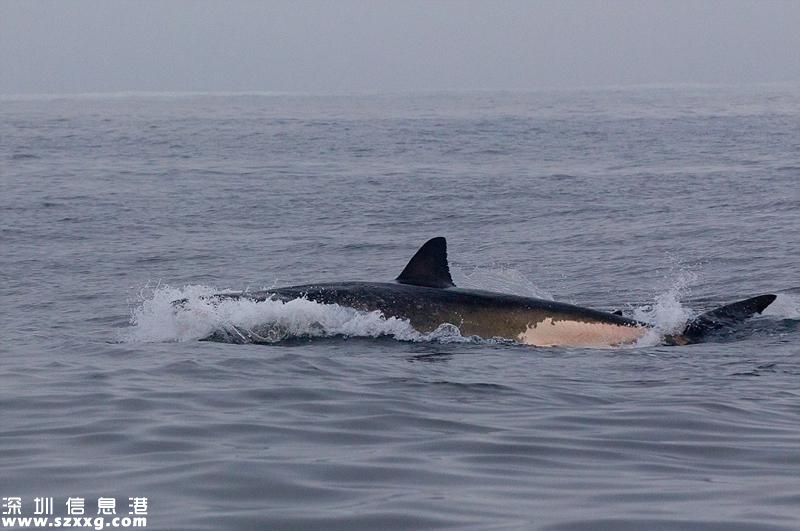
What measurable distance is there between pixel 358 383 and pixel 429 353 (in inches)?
68.4

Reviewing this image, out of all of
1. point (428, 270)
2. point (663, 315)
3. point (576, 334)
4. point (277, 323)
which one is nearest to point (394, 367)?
point (277, 323)

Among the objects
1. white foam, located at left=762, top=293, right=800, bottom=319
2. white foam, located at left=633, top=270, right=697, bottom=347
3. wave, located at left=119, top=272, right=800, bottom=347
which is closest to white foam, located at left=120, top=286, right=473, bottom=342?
wave, located at left=119, top=272, right=800, bottom=347

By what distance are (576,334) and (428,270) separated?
1.55 m

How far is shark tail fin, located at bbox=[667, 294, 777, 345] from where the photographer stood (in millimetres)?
12359

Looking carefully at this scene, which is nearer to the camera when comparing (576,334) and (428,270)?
(576,334)

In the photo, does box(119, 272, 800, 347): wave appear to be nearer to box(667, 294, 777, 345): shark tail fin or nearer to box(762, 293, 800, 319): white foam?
box(667, 294, 777, 345): shark tail fin

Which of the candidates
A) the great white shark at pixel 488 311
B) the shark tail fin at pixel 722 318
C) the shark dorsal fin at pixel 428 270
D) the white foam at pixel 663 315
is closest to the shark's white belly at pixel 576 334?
the great white shark at pixel 488 311

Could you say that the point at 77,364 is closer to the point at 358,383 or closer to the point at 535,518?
the point at 358,383

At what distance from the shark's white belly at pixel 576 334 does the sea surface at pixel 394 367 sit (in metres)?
0.21

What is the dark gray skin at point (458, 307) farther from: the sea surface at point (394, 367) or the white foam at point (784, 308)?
the white foam at point (784, 308)

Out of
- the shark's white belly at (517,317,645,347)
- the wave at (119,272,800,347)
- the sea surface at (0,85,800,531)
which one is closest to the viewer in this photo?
the sea surface at (0,85,800,531)

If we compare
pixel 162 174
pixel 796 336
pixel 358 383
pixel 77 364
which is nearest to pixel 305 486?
pixel 358 383

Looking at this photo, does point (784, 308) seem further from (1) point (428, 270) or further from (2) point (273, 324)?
(2) point (273, 324)

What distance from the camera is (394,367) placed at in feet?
34.4
